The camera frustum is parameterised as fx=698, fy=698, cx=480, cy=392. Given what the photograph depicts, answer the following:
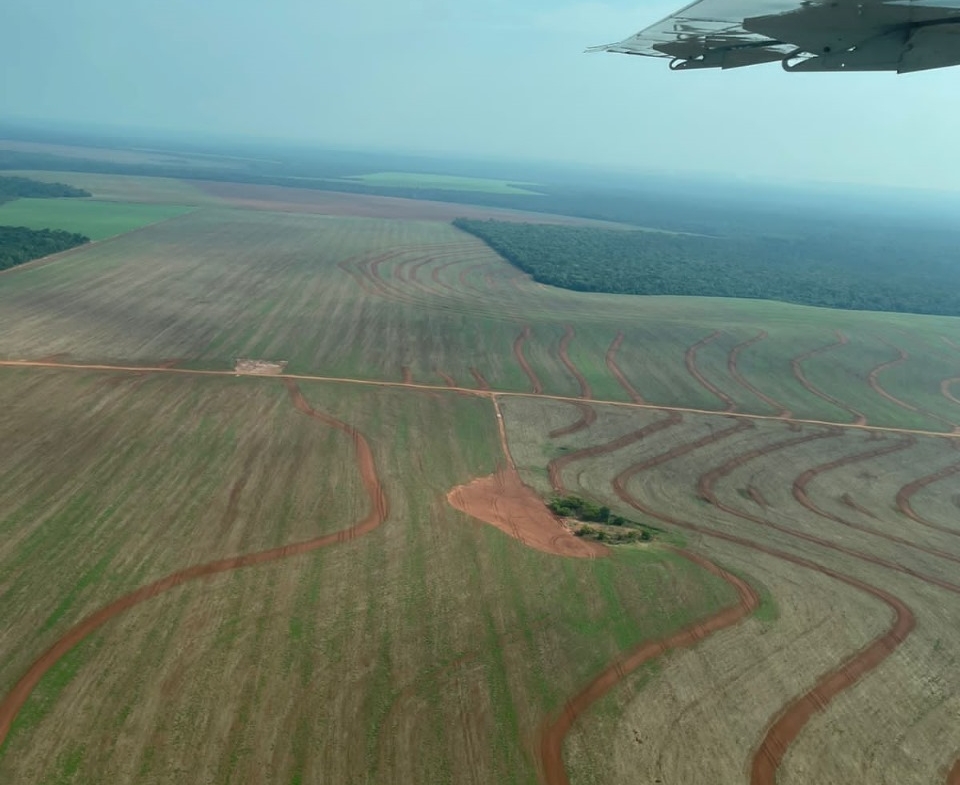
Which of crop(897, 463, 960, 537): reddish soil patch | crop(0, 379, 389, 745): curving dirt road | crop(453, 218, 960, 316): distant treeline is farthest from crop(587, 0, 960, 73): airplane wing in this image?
crop(453, 218, 960, 316): distant treeline

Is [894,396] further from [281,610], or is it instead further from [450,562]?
[281,610]

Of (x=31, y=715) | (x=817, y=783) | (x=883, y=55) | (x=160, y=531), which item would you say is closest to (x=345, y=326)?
(x=160, y=531)

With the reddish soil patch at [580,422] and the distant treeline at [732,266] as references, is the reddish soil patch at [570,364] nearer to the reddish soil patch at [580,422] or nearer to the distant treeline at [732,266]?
the reddish soil patch at [580,422]

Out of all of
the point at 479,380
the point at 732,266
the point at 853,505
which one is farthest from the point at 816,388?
the point at 732,266

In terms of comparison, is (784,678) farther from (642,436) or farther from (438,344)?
(438,344)

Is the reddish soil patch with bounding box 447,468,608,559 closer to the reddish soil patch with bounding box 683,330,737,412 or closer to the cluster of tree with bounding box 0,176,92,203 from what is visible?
the reddish soil patch with bounding box 683,330,737,412
